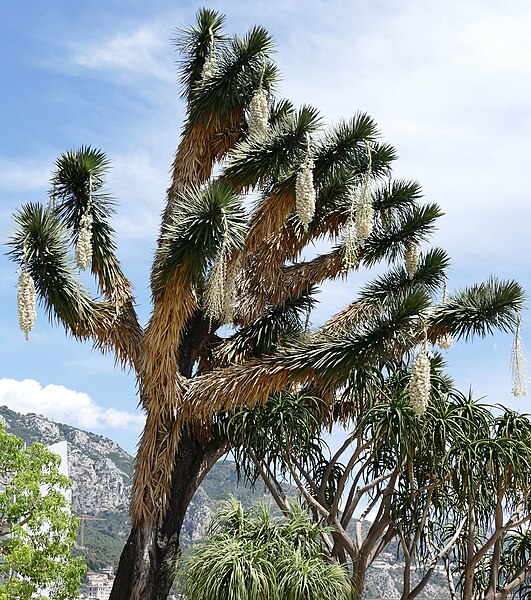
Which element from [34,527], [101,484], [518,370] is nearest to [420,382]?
[518,370]

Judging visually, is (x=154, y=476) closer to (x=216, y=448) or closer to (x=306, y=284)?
(x=216, y=448)

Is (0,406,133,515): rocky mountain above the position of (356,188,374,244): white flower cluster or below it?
above

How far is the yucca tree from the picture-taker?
8.89 metres

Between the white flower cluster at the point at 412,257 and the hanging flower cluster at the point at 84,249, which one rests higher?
the white flower cluster at the point at 412,257

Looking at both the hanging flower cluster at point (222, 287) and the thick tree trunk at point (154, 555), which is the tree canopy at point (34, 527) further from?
the hanging flower cluster at point (222, 287)

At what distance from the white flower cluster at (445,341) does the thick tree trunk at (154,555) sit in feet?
11.2

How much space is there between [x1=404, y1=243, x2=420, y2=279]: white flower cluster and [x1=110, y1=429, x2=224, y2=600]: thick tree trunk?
12.0 ft

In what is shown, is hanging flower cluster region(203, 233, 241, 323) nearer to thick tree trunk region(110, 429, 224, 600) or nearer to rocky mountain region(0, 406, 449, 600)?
thick tree trunk region(110, 429, 224, 600)

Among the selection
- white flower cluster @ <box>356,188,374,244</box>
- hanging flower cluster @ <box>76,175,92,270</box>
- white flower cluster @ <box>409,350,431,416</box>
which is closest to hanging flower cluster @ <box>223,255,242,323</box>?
white flower cluster @ <box>356,188,374,244</box>

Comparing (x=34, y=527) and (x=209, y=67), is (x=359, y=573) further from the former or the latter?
(x=209, y=67)

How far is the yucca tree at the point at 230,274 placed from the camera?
8.89m

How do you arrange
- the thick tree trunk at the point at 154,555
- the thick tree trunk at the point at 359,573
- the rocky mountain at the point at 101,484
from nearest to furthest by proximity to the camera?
1. the thick tree trunk at the point at 154,555
2. the thick tree trunk at the point at 359,573
3. the rocky mountain at the point at 101,484

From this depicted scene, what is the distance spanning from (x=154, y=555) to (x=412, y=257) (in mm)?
4643

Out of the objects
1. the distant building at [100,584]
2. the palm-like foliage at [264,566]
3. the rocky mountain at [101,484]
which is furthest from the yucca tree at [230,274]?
the rocky mountain at [101,484]
